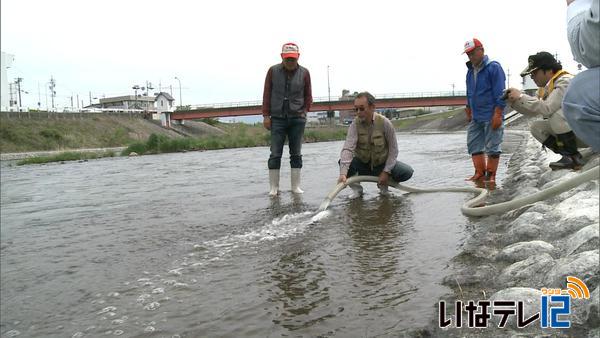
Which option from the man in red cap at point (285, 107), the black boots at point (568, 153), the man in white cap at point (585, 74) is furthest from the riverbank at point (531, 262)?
the man in red cap at point (285, 107)

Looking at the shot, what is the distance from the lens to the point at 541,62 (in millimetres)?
4555

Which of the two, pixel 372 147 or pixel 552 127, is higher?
pixel 552 127

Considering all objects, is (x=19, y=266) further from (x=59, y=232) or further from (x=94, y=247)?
(x=59, y=232)

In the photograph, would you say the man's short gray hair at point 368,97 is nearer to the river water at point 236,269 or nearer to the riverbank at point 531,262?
the river water at point 236,269

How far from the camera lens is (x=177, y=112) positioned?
71.3 metres

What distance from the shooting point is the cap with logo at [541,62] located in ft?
14.9

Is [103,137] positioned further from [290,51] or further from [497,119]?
[497,119]

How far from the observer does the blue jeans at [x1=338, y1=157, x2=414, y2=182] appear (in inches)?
224

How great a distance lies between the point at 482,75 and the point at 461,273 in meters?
4.21

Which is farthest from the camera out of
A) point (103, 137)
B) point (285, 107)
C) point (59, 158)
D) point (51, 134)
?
point (103, 137)

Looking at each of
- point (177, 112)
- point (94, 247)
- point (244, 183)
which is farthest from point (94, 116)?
point (94, 247)

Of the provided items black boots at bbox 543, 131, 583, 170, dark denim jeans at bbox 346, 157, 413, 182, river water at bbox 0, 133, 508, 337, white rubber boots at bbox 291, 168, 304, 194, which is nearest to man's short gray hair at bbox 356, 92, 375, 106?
dark denim jeans at bbox 346, 157, 413, 182

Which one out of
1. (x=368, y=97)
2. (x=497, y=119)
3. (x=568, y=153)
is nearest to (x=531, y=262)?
A: (x=568, y=153)

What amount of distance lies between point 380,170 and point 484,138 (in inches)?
61.0
